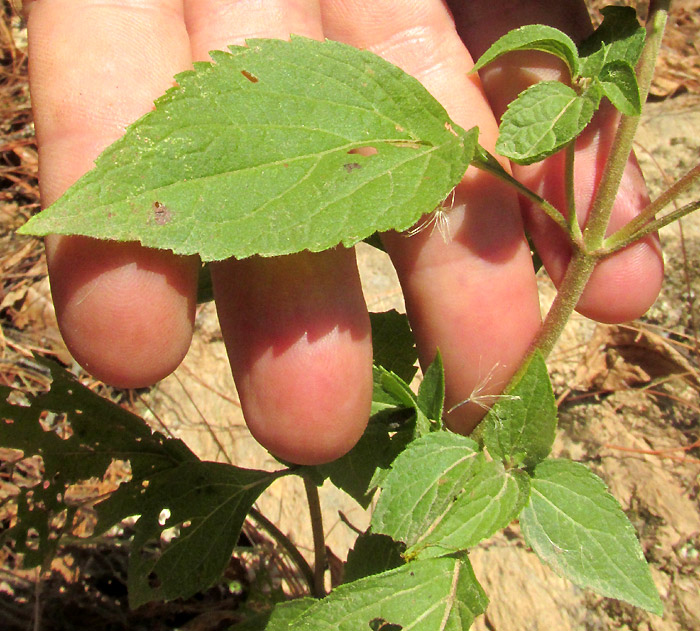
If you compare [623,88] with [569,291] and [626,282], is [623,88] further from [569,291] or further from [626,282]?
[626,282]

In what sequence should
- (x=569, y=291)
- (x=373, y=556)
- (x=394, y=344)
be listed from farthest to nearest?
(x=394, y=344) < (x=373, y=556) < (x=569, y=291)

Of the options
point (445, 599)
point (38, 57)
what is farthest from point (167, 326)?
point (445, 599)

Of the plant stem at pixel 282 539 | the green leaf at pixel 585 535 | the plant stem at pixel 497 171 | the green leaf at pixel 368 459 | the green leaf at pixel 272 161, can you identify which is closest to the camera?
the green leaf at pixel 272 161

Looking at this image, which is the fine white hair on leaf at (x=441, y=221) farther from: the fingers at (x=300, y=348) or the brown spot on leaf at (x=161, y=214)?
the brown spot on leaf at (x=161, y=214)

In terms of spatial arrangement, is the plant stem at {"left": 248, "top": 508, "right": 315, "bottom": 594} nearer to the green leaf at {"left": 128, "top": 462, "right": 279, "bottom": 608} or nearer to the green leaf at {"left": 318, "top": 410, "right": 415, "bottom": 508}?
the green leaf at {"left": 128, "top": 462, "right": 279, "bottom": 608}

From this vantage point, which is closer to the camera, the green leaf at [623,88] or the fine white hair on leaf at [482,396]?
the green leaf at [623,88]

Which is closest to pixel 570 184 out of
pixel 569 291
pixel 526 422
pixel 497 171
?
pixel 497 171

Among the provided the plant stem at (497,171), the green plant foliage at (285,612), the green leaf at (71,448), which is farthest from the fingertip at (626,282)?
the green leaf at (71,448)
